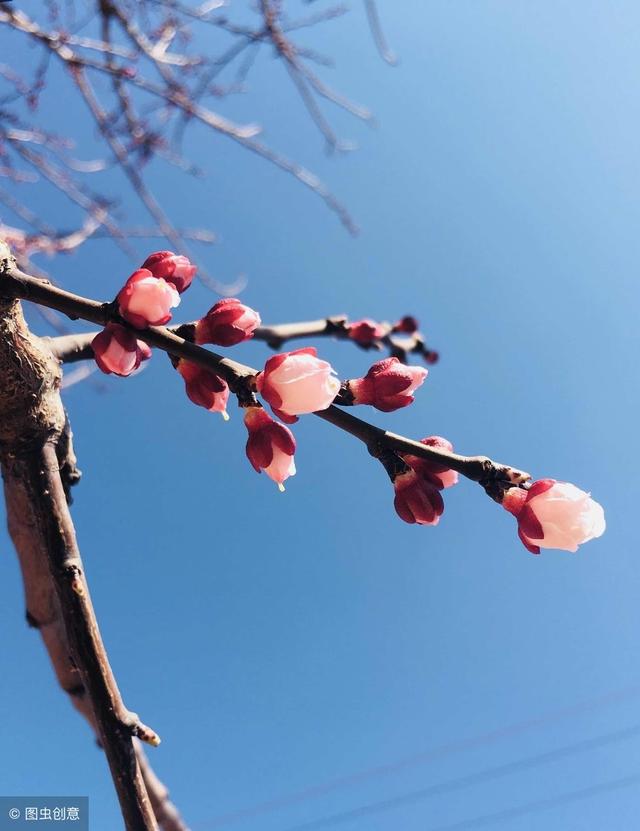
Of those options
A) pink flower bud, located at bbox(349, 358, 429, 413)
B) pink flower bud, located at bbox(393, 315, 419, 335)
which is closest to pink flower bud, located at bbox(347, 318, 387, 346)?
pink flower bud, located at bbox(393, 315, 419, 335)

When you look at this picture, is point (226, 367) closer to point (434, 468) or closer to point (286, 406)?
point (286, 406)

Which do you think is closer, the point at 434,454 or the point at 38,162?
the point at 434,454

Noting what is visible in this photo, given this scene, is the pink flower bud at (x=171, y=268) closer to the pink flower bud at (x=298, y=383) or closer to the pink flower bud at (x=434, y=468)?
the pink flower bud at (x=298, y=383)

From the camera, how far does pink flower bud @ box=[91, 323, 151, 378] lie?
0.99 meters

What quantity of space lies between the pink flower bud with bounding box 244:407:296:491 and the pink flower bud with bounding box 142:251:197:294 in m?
0.26

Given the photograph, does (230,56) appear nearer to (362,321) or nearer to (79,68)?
(79,68)

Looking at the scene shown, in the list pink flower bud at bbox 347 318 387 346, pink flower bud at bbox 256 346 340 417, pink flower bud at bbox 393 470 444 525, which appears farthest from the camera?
pink flower bud at bbox 347 318 387 346

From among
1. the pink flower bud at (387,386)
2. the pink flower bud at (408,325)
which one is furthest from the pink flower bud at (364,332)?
the pink flower bud at (387,386)

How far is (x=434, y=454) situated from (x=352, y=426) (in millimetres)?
142

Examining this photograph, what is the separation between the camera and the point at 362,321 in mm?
2324

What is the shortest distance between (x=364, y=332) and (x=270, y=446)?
1.30m

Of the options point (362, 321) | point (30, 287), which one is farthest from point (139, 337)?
point (362, 321)

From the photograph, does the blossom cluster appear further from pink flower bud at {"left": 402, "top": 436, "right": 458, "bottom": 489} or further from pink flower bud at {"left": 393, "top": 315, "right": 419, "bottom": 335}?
pink flower bud at {"left": 393, "top": 315, "right": 419, "bottom": 335}

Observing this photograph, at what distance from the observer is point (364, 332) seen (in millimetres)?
2307
